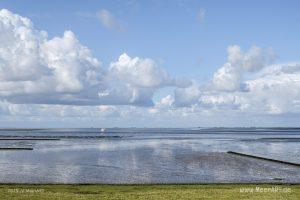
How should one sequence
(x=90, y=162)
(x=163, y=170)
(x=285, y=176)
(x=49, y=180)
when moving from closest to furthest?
(x=49, y=180) → (x=285, y=176) → (x=163, y=170) → (x=90, y=162)

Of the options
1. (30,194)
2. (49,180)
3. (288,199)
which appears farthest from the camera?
(49,180)

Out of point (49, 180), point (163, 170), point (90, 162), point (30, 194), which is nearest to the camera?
point (30, 194)

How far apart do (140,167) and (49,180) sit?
20395 millimetres

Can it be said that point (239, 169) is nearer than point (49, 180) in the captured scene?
No

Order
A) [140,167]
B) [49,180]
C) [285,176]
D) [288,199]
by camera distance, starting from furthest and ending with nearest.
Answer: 1. [140,167]
2. [285,176]
3. [49,180]
4. [288,199]

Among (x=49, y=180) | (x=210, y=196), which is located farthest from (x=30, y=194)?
(x=49, y=180)

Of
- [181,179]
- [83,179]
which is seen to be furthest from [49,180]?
[181,179]

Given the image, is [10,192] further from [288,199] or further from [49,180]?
[288,199]

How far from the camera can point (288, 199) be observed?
1393 inches

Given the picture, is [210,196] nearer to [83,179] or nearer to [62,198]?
[62,198]

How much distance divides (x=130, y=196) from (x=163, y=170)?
1278 inches

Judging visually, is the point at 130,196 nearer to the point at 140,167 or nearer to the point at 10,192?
the point at 10,192

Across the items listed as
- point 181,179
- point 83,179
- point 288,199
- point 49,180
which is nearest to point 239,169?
point 181,179

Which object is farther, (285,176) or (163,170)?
(163,170)
